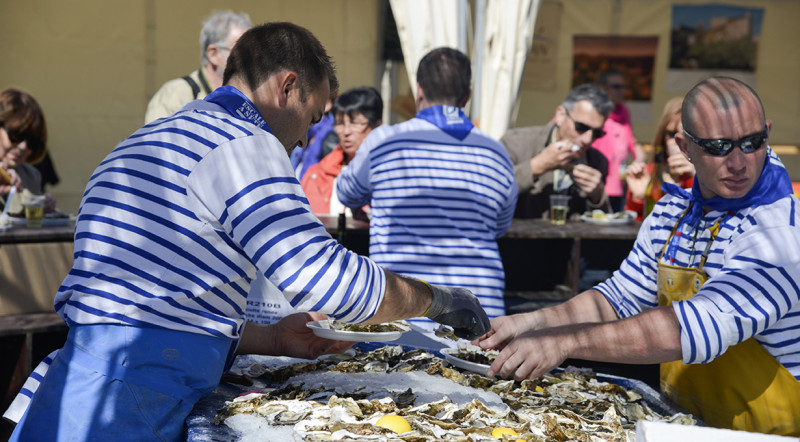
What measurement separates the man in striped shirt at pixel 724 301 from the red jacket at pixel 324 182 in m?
2.97

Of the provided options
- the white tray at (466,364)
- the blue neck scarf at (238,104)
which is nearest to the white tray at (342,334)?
the white tray at (466,364)

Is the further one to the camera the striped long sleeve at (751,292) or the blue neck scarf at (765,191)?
the blue neck scarf at (765,191)

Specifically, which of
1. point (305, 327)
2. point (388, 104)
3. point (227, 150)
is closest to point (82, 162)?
point (388, 104)

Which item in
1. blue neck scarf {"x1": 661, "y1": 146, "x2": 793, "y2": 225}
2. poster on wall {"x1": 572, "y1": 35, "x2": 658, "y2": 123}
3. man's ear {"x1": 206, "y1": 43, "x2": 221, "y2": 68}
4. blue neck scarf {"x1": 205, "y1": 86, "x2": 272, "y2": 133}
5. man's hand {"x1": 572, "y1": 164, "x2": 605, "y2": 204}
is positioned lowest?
man's hand {"x1": 572, "y1": 164, "x2": 605, "y2": 204}

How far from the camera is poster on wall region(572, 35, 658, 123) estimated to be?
7.76m

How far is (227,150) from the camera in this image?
1616mm

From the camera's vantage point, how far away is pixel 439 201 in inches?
127

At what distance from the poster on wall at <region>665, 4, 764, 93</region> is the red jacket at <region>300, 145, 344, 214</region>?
4564 millimetres

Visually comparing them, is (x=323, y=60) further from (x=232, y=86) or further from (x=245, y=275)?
(x=245, y=275)

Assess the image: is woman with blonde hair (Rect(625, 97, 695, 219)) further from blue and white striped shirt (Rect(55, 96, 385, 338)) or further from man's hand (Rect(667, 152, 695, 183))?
blue and white striped shirt (Rect(55, 96, 385, 338))

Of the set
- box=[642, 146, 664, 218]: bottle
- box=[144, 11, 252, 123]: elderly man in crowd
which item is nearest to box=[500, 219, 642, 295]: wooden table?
box=[642, 146, 664, 218]: bottle

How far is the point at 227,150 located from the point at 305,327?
0.76m

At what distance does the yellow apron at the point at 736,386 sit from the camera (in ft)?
5.85

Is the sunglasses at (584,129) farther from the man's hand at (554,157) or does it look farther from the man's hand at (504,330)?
the man's hand at (504,330)
